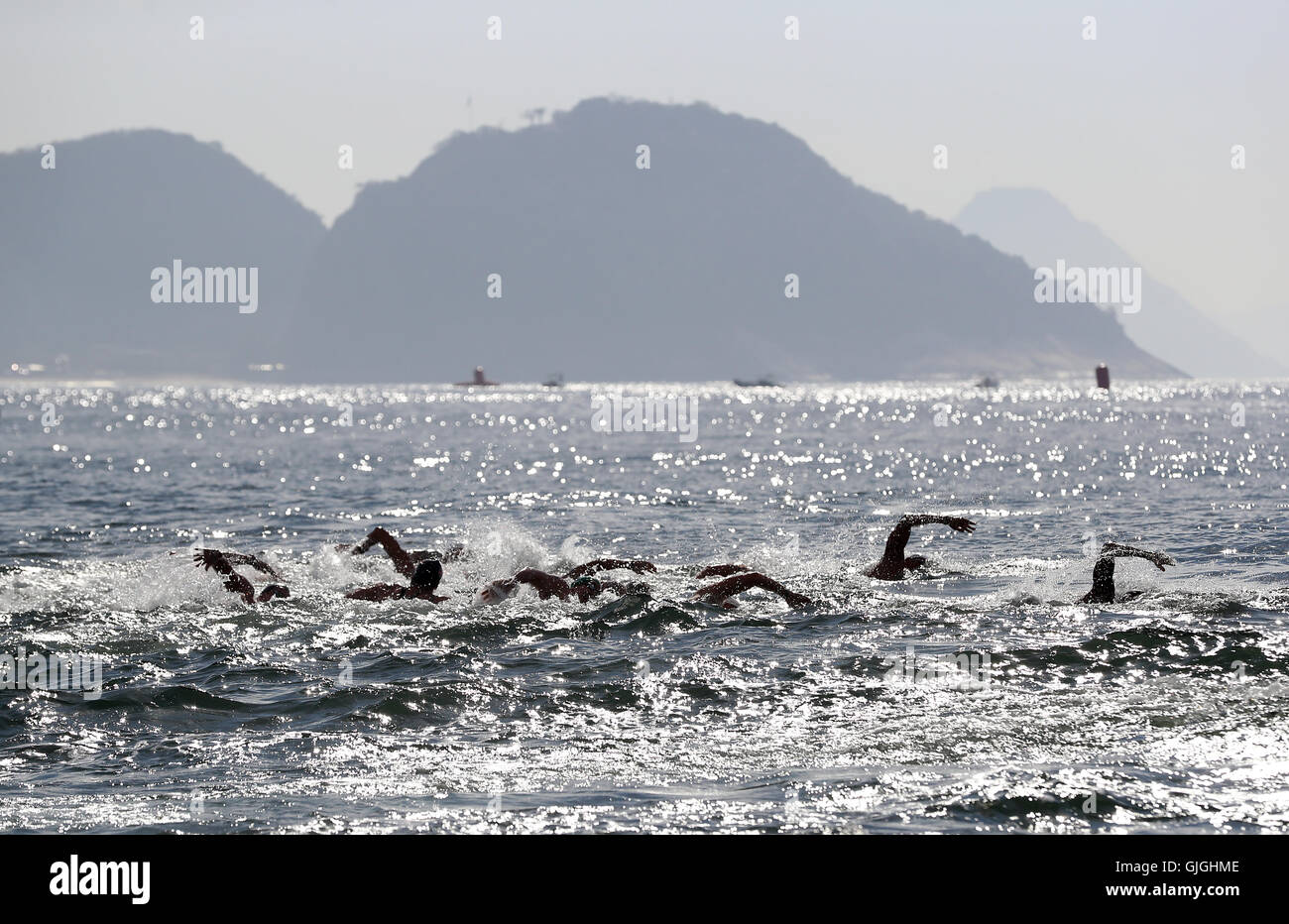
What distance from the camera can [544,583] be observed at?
57.7 feet

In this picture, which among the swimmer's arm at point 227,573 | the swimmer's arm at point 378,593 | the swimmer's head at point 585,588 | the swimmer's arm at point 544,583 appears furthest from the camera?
the swimmer's arm at point 378,593

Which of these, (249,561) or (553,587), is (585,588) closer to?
(553,587)

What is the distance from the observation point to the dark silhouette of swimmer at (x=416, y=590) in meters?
18.0

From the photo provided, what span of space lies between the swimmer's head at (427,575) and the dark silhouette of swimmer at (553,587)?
672 mm

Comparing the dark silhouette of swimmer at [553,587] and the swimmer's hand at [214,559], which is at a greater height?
the swimmer's hand at [214,559]

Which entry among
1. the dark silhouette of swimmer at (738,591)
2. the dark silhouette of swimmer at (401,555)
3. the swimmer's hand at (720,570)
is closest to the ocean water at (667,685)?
the dark silhouette of swimmer at (738,591)

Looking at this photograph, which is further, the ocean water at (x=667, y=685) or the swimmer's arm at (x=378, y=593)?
the swimmer's arm at (x=378, y=593)

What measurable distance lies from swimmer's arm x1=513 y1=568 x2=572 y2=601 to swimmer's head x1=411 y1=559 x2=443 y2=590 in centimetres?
122

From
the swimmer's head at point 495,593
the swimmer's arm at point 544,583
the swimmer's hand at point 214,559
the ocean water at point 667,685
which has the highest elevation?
the swimmer's hand at point 214,559

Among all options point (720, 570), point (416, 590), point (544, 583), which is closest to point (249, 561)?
point (416, 590)

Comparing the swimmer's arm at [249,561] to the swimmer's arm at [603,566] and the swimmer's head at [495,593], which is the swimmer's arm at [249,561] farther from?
the swimmer's arm at [603,566]

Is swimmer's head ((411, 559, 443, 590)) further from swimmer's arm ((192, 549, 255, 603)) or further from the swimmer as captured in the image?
swimmer's arm ((192, 549, 255, 603))

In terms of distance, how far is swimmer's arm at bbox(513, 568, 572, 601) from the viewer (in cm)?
1752
